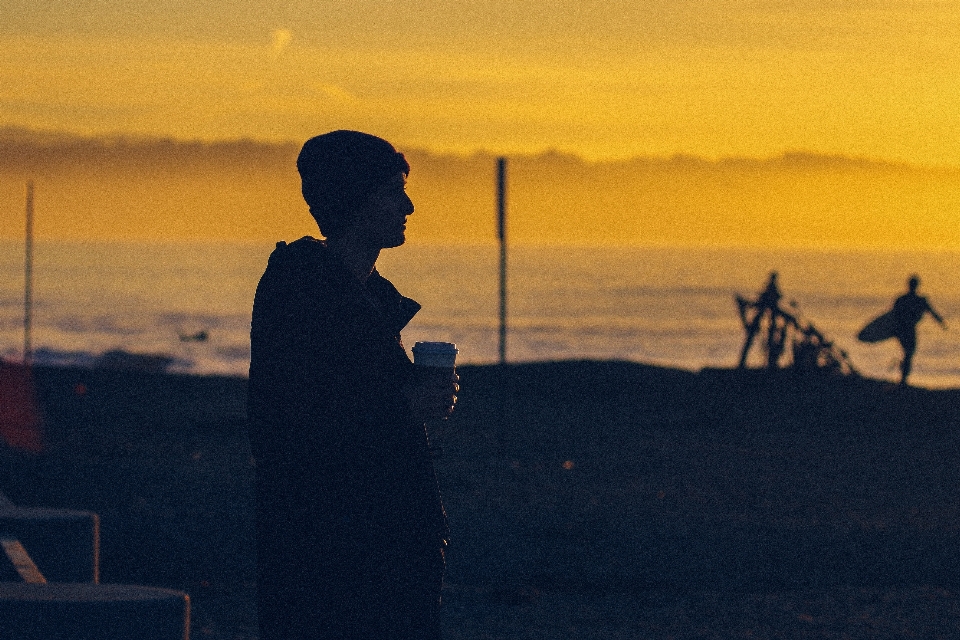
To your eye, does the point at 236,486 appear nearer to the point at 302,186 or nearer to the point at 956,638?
the point at 956,638

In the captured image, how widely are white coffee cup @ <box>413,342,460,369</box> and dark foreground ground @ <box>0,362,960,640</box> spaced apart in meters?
4.35

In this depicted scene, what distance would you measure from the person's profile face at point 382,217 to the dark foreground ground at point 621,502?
454cm

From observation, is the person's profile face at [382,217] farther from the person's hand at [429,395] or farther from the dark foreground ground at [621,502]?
the dark foreground ground at [621,502]

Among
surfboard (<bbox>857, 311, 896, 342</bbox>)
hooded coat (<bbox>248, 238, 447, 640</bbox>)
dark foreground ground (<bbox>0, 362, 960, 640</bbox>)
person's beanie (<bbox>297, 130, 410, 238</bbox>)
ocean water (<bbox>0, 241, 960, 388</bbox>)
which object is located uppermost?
ocean water (<bbox>0, 241, 960, 388</bbox>)

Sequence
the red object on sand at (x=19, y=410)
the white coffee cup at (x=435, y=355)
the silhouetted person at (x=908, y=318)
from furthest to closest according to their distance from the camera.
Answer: the silhouetted person at (x=908, y=318)
the red object on sand at (x=19, y=410)
the white coffee cup at (x=435, y=355)

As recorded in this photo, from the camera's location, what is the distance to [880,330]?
2133cm

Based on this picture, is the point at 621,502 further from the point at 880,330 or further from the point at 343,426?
the point at 880,330

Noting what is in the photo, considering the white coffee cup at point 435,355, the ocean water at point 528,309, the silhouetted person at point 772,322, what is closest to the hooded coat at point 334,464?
the white coffee cup at point 435,355

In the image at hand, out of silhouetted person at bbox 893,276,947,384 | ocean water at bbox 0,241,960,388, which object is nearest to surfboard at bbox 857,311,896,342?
silhouetted person at bbox 893,276,947,384

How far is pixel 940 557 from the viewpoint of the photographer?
30.2 ft

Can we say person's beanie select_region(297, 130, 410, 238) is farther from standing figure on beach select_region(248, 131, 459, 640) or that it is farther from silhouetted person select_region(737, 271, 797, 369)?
silhouetted person select_region(737, 271, 797, 369)

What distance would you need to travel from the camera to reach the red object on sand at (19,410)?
46.6 feet

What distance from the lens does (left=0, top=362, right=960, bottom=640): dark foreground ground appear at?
7832mm

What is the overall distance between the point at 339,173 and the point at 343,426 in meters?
0.58
